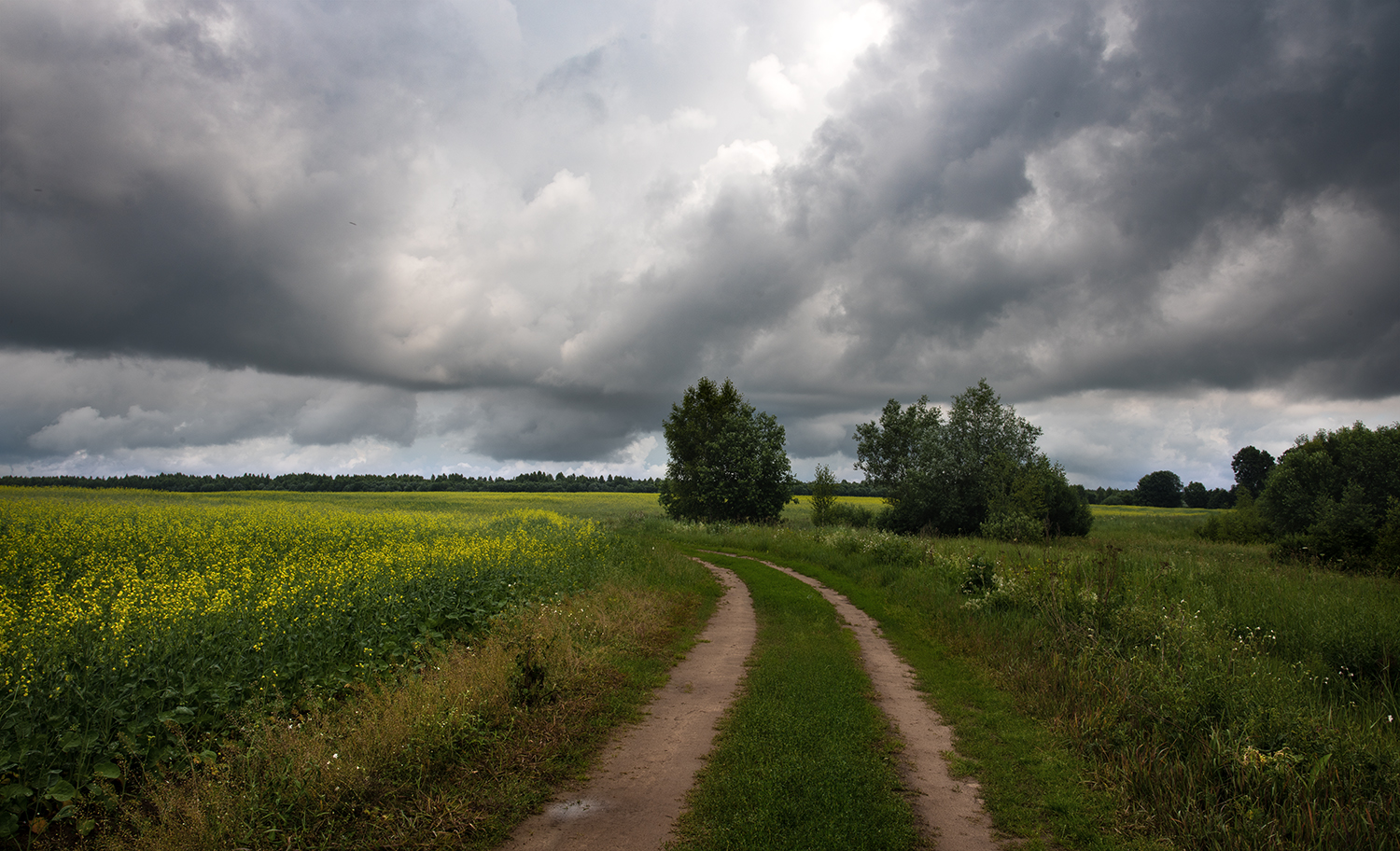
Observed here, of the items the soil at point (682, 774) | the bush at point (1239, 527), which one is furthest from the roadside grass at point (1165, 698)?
the bush at point (1239, 527)

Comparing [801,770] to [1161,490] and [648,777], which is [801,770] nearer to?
[648,777]

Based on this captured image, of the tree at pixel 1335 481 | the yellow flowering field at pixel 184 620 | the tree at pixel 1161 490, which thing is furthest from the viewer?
the tree at pixel 1161 490

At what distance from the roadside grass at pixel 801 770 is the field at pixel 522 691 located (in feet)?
3.72

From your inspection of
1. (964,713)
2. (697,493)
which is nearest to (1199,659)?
(964,713)

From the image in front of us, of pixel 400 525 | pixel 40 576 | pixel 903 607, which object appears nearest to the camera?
pixel 40 576

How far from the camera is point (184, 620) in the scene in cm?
842

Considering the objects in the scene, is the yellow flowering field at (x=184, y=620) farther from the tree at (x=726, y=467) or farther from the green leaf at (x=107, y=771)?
the tree at (x=726, y=467)

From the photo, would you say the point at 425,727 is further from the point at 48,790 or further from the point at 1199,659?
the point at 1199,659

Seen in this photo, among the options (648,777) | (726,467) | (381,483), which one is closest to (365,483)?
(381,483)

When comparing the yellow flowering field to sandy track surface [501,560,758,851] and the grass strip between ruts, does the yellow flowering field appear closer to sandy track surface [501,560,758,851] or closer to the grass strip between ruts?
sandy track surface [501,560,758,851]

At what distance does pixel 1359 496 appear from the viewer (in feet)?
146

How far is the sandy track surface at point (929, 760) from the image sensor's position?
18.0 feet

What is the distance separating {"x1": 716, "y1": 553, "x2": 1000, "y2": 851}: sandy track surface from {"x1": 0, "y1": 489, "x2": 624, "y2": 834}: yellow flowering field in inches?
272

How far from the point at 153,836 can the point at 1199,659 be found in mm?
12334
